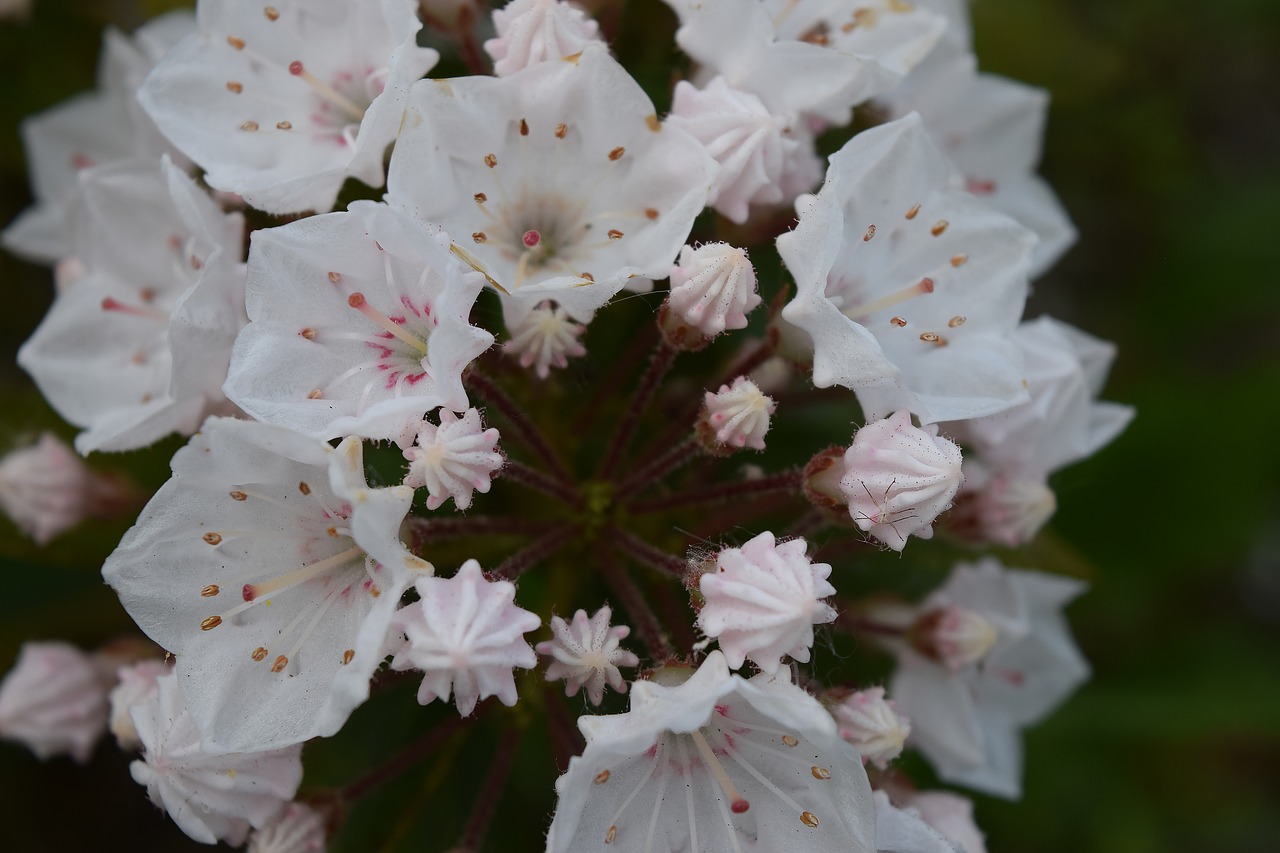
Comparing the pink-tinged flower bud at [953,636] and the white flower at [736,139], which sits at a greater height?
the white flower at [736,139]

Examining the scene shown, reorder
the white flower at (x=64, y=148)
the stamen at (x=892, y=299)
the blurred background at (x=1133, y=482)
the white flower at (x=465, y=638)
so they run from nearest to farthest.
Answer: the white flower at (x=465, y=638) → the stamen at (x=892, y=299) → the white flower at (x=64, y=148) → the blurred background at (x=1133, y=482)

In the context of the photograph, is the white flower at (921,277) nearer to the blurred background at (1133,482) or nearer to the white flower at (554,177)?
the white flower at (554,177)

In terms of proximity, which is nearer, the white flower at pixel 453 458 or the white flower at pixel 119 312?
the white flower at pixel 453 458

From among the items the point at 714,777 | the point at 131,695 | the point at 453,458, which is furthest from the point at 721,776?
the point at 131,695

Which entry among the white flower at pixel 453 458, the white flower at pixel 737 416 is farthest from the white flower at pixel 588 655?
the white flower at pixel 737 416

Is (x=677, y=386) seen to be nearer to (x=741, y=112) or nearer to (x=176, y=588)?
(x=741, y=112)

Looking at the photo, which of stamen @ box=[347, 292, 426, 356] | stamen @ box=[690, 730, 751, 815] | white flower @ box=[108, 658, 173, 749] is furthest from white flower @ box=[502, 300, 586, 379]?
white flower @ box=[108, 658, 173, 749]

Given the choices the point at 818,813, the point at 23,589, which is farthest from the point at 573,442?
the point at 23,589
